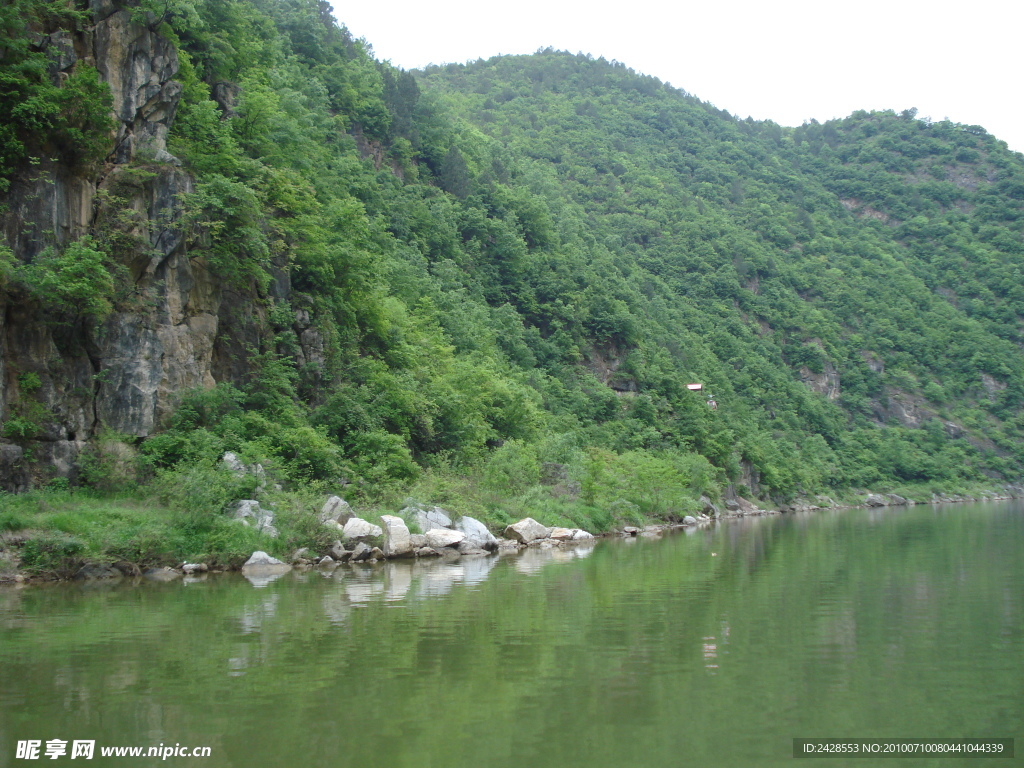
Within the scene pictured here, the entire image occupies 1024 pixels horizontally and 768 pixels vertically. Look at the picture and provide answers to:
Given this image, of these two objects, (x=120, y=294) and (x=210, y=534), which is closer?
(x=210, y=534)

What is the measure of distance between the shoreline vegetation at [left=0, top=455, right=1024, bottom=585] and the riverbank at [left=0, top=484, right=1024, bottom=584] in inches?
1.3

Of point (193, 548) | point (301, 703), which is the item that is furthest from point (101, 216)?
point (301, 703)

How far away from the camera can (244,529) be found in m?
25.7

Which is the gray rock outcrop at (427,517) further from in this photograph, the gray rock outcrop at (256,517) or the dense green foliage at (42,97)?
the dense green foliage at (42,97)

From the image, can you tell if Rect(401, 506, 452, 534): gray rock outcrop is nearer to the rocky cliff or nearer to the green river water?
the rocky cliff

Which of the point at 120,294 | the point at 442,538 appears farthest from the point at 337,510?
the point at 120,294

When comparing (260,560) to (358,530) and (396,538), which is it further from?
(396,538)

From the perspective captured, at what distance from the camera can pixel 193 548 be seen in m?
24.4

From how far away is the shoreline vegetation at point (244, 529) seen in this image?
875 inches

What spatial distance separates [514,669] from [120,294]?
23.0 metres

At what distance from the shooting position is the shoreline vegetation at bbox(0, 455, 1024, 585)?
2223 cm

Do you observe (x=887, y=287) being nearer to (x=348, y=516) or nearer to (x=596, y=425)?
(x=596, y=425)

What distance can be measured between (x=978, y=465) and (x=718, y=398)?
133ft

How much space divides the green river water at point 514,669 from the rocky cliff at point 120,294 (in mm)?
7497
